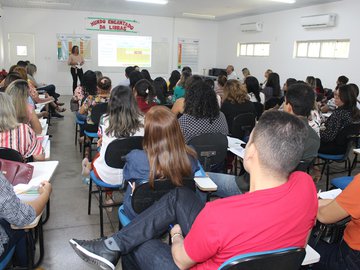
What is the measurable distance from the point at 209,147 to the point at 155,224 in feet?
3.76

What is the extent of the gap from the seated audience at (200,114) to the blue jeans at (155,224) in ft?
Result: 3.81

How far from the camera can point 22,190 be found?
1862 mm

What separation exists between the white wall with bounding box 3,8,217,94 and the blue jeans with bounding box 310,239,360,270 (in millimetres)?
10629

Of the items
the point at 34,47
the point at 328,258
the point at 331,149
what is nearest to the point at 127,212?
the point at 328,258

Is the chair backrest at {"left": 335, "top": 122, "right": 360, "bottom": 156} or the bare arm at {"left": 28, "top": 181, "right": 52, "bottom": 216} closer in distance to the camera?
the bare arm at {"left": 28, "top": 181, "right": 52, "bottom": 216}

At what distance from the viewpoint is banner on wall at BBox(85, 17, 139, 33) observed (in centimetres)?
1099

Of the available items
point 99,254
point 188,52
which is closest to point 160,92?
point 99,254

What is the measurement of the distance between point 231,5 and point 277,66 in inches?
83.5

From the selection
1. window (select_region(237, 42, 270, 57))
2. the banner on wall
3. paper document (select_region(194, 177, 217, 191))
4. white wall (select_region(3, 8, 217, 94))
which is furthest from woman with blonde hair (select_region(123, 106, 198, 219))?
the banner on wall

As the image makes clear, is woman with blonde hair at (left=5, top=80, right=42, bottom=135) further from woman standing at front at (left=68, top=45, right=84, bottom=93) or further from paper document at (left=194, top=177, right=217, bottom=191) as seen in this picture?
woman standing at front at (left=68, top=45, right=84, bottom=93)

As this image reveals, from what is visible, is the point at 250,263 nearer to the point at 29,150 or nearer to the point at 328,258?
the point at 328,258

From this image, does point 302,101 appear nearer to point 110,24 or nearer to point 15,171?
point 15,171

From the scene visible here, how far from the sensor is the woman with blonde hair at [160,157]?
1894mm

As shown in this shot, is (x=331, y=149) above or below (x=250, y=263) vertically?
below
